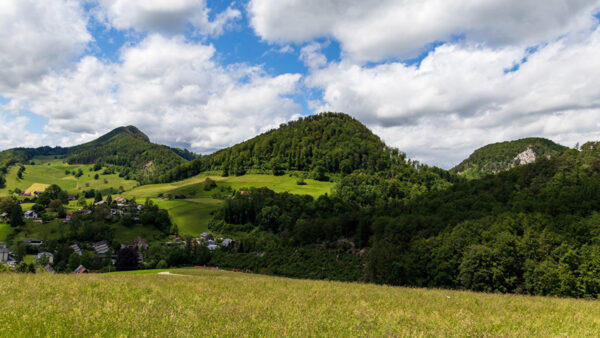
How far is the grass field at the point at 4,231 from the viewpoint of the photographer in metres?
104

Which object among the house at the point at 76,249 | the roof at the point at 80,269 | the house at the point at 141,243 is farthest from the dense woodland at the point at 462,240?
the house at the point at 76,249

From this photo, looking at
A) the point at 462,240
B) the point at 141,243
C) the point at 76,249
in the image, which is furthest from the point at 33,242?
the point at 462,240

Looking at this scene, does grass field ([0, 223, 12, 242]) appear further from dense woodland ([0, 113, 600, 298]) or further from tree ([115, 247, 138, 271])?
dense woodland ([0, 113, 600, 298])

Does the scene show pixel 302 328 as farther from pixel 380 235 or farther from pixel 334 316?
pixel 380 235

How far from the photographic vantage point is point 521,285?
4328cm

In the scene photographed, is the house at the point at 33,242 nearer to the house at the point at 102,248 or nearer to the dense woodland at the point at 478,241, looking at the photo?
the house at the point at 102,248

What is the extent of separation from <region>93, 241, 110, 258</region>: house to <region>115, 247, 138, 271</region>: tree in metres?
13.5

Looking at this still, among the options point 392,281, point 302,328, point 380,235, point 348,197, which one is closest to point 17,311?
point 302,328

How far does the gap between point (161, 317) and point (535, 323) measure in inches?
413

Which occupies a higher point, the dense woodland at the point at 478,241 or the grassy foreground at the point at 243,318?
the grassy foreground at the point at 243,318

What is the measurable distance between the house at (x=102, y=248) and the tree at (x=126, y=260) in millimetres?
13516

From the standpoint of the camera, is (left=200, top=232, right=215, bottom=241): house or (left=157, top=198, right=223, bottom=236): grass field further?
(left=157, top=198, right=223, bottom=236): grass field

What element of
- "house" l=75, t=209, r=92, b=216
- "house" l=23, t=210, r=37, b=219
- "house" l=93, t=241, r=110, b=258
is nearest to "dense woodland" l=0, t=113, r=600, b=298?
"house" l=93, t=241, r=110, b=258

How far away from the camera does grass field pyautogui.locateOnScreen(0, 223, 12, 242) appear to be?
4104 inches
